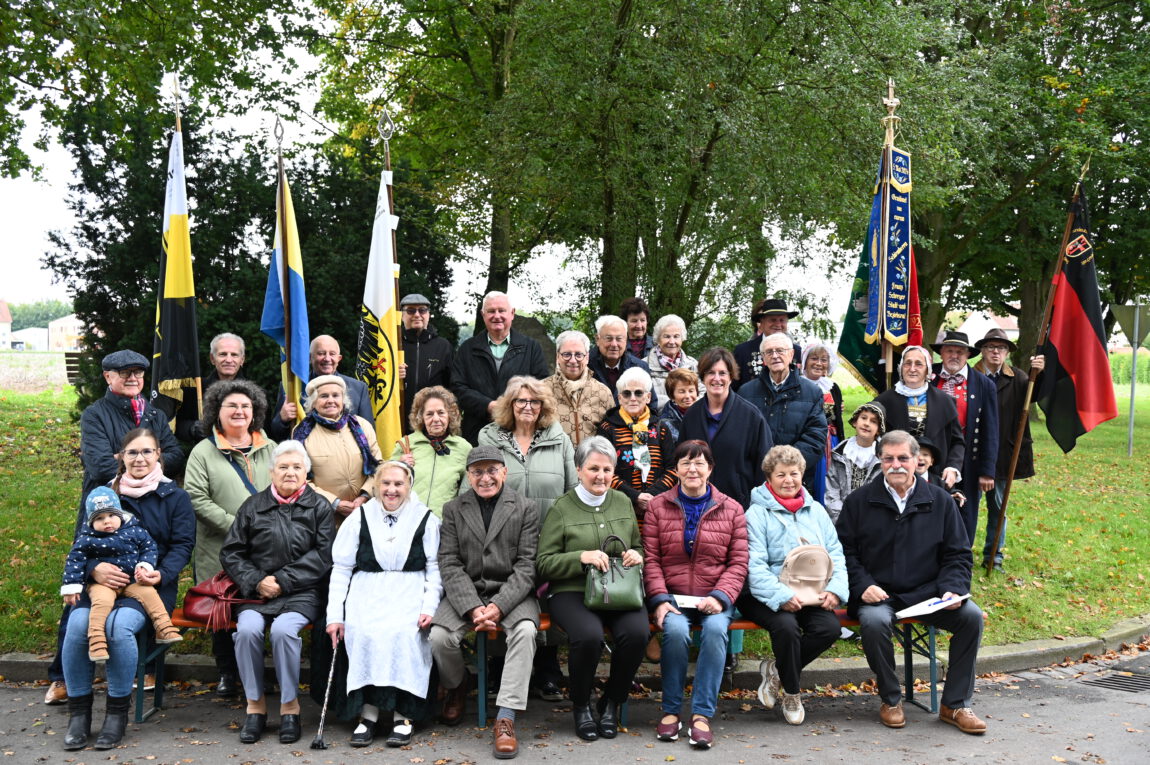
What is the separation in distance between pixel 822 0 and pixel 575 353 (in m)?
7.33

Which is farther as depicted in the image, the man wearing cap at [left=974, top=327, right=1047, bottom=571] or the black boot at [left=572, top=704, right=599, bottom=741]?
the man wearing cap at [left=974, top=327, right=1047, bottom=571]

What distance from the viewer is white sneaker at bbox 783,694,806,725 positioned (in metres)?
5.91

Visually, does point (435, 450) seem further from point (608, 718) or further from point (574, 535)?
point (608, 718)

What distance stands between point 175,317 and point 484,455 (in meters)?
3.04

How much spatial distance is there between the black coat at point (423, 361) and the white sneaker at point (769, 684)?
3333mm

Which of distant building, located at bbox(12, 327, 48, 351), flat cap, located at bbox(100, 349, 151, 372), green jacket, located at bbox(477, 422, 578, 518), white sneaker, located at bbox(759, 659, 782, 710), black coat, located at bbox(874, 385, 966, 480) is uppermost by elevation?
distant building, located at bbox(12, 327, 48, 351)

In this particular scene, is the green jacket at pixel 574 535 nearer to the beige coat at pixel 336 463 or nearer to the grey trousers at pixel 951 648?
the beige coat at pixel 336 463

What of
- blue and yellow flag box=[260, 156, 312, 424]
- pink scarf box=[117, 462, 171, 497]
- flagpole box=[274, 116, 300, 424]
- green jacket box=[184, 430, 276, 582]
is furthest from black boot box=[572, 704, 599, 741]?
flagpole box=[274, 116, 300, 424]

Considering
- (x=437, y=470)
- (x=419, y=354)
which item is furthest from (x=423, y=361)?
(x=437, y=470)

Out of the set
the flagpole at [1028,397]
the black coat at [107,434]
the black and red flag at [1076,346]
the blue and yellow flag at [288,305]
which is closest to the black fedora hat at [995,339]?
the flagpole at [1028,397]

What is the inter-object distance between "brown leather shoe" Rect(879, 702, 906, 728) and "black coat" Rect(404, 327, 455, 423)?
401cm

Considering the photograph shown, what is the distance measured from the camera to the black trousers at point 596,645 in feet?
18.7

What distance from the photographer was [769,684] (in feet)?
20.3

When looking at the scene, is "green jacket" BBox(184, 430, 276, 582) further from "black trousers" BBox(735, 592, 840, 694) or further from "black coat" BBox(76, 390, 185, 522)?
"black trousers" BBox(735, 592, 840, 694)
